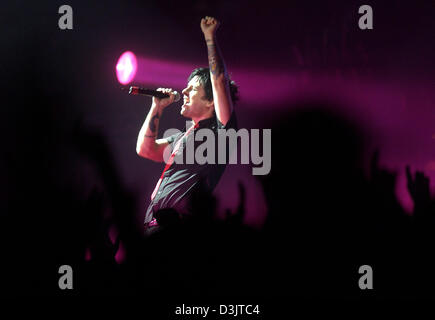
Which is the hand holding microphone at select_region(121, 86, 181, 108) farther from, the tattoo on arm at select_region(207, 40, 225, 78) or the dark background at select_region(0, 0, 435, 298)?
the tattoo on arm at select_region(207, 40, 225, 78)

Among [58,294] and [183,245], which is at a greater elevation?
[183,245]

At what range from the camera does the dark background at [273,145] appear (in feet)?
7.57

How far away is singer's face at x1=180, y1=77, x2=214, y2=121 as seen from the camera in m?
2.24

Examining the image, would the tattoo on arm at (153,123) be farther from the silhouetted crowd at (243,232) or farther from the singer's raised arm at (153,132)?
the silhouetted crowd at (243,232)

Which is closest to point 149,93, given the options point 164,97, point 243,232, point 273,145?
point 164,97

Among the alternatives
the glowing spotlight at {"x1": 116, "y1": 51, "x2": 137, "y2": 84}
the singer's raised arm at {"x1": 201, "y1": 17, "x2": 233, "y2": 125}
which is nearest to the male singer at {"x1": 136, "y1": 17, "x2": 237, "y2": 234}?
the singer's raised arm at {"x1": 201, "y1": 17, "x2": 233, "y2": 125}

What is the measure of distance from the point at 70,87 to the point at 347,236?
1.81 m

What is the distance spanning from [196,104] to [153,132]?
0.93 ft

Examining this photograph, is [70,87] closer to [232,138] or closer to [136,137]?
[136,137]

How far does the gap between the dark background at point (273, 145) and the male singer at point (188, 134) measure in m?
0.10

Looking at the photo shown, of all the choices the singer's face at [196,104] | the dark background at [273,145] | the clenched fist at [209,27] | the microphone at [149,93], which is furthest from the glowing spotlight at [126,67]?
the clenched fist at [209,27]
